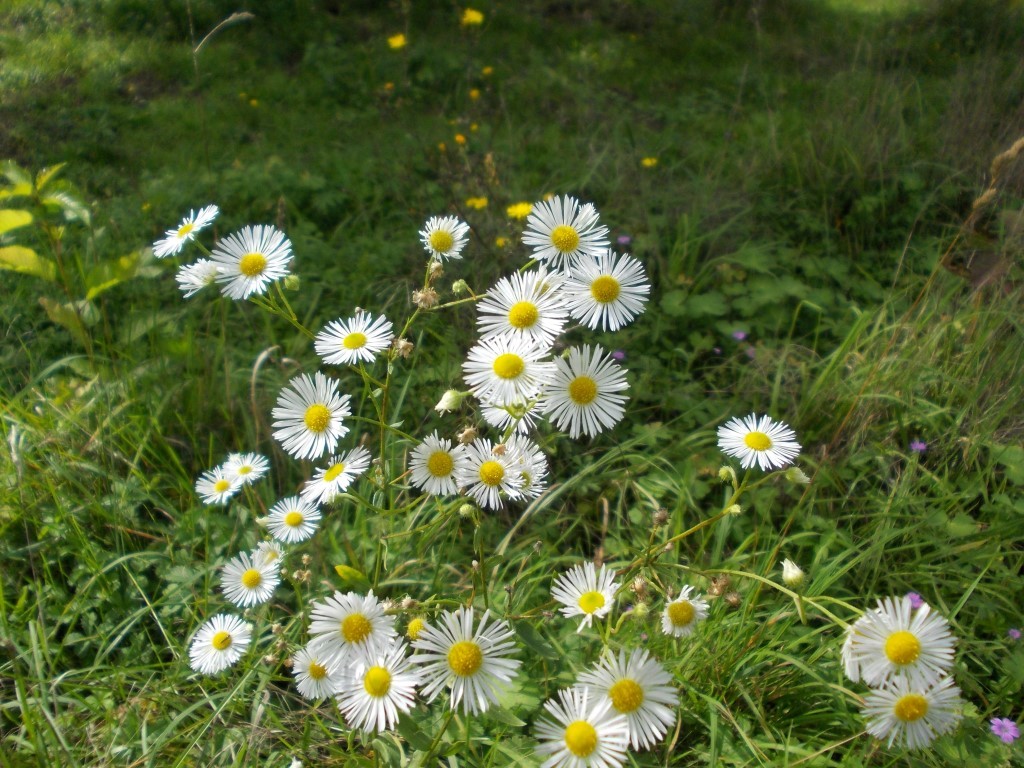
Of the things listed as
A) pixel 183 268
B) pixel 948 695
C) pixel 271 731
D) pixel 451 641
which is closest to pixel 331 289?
pixel 183 268

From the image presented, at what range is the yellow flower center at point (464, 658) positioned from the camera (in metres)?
1.12

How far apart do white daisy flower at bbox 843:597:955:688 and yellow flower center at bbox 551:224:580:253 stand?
2.54 feet

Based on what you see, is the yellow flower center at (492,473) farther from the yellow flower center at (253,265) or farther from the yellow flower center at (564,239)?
the yellow flower center at (253,265)

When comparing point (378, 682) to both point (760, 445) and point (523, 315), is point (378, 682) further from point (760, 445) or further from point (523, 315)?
point (760, 445)

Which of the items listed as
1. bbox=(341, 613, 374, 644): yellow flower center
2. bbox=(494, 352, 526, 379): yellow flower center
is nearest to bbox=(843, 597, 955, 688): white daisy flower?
bbox=(494, 352, 526, 379): yellow flower center

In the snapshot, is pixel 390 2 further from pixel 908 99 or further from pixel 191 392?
pixel 191 392

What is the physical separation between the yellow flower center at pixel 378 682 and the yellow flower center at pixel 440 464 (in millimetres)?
349

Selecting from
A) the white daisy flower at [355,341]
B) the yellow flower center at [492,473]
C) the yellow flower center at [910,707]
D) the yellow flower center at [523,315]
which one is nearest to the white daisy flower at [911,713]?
the yellow flower center at [910,707]

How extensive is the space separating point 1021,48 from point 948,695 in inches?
193

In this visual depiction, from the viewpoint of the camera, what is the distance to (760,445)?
4.70 feet

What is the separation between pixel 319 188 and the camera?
3299 mm

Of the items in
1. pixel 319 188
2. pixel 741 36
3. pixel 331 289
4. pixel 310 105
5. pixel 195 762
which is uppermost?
pixel 741 36

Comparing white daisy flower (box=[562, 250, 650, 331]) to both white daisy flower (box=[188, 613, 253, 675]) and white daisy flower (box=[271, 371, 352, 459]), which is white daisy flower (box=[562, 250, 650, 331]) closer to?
white daisy flower (box=[271, 371, 352, 459])

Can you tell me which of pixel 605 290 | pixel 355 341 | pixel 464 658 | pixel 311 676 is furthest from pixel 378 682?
pixel 605 290
